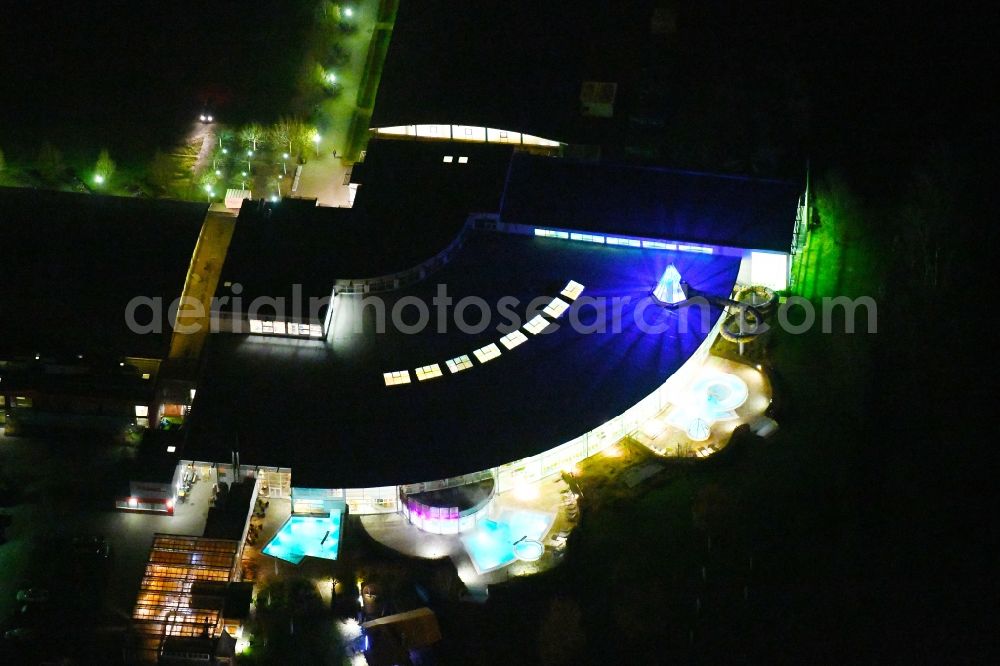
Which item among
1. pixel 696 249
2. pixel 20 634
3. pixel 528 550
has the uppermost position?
pixel 696 249

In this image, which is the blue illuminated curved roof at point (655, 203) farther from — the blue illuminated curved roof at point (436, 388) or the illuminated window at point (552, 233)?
the blue illuminated curved roof at point (436, 388)

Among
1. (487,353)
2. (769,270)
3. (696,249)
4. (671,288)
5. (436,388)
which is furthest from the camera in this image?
(769,270)

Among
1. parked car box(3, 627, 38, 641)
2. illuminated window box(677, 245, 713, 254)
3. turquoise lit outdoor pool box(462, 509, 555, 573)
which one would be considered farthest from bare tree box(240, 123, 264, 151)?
parked car box(3, 627, 38, 641)

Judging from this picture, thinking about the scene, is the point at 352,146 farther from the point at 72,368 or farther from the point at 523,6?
the point at 72,368

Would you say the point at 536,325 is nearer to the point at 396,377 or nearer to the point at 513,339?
the point at 513,339

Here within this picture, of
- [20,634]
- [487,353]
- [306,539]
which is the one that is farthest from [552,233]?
[20,634]


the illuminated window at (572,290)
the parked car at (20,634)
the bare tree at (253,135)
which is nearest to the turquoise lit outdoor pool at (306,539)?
the parked car at (20,634)

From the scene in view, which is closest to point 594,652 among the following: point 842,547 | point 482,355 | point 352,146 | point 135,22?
point 842,547
